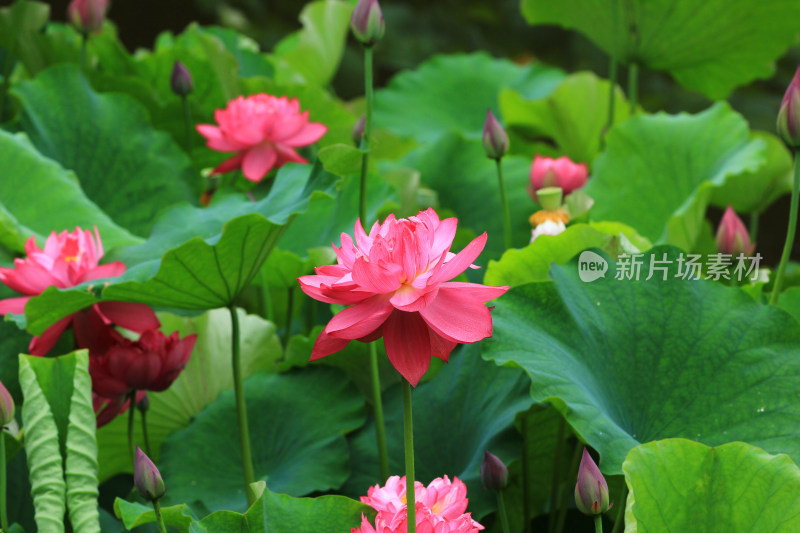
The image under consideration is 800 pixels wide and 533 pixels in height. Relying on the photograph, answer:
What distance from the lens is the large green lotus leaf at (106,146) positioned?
1.13 m

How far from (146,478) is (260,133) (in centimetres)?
55

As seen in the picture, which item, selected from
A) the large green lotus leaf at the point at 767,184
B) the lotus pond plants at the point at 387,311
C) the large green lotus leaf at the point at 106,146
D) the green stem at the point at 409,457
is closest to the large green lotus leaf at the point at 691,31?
the lotus pond plants at the point at 387,311

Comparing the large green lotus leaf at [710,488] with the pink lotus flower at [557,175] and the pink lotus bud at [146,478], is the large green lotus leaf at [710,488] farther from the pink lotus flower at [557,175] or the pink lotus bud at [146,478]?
the pink lotus flower at [557,175]

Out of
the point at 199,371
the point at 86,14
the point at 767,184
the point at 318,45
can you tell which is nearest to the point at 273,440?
the point at 199,371

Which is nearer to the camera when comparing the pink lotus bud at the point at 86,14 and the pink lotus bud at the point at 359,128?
the pink lotus bud at the point at 359,128

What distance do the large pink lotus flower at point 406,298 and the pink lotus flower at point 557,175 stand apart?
0.52 meters

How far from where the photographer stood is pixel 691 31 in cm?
126

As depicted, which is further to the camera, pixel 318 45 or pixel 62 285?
pixel 318 45

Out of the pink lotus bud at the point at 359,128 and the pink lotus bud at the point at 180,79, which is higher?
the pink lotus bud at the point at 359,128

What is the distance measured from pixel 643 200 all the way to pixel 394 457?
50 centimetres

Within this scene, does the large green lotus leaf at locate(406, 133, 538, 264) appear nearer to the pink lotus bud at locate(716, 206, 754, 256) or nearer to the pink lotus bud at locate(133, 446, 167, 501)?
the pink lotus bud at locate(716, 206, 754, 256)

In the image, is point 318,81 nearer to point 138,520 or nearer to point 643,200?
point 643,200

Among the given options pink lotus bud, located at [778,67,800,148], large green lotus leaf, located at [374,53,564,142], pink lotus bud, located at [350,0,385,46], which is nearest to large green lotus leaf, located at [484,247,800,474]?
pink lotus bud, located at [778,67,800,148]

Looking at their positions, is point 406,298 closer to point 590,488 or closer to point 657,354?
point 590,488
